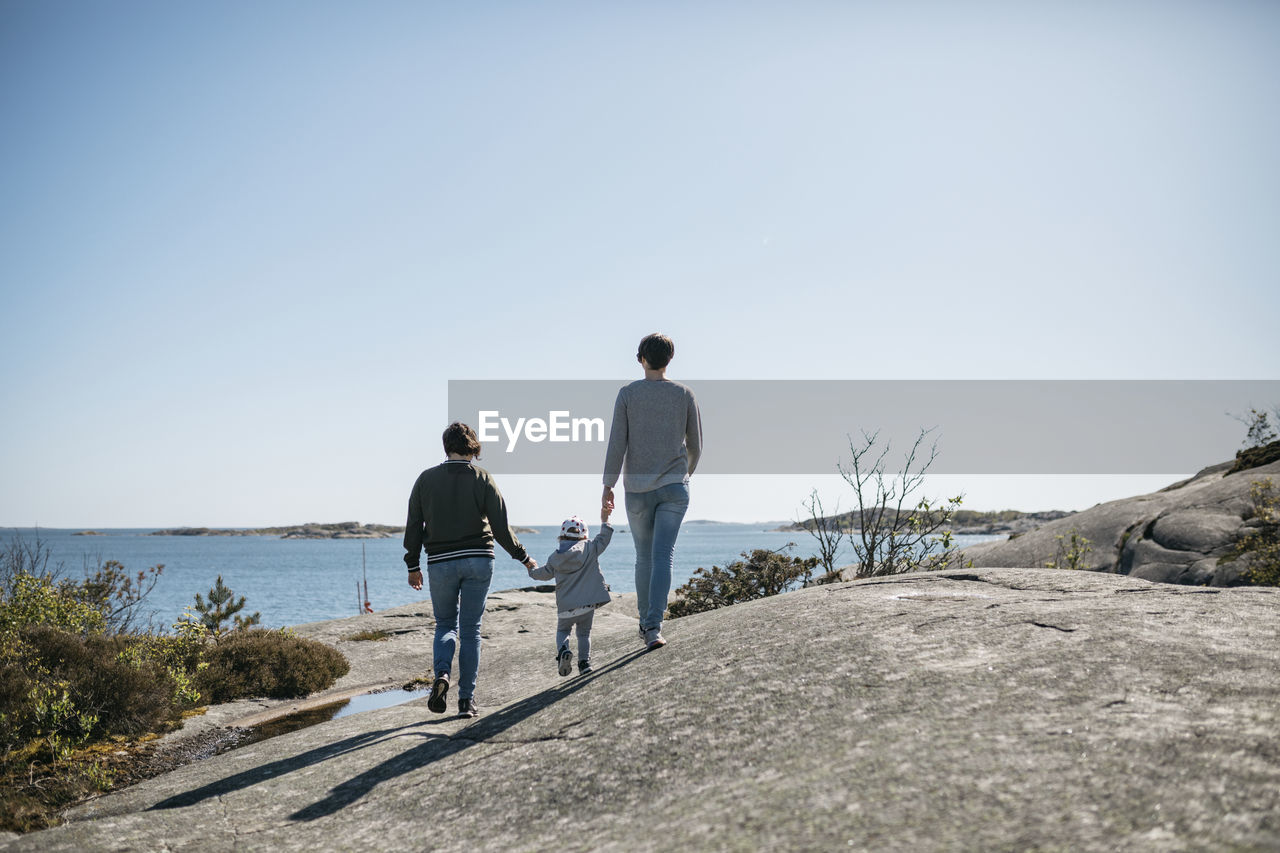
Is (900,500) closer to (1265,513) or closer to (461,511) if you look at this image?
(1265,513)

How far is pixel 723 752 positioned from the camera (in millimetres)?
4215

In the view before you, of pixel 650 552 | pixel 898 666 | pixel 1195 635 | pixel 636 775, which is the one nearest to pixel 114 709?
pixel 650 552

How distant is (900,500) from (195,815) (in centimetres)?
1059

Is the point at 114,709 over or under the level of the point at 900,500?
under

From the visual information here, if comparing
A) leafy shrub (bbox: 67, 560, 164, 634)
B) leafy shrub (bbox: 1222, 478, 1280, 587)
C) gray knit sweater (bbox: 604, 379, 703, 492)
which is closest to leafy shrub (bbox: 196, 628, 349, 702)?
leafy shrub (bbox: 67, 560, 164, 634)

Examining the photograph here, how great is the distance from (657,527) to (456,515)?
176cm

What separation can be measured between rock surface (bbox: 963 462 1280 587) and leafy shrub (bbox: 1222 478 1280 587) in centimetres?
27

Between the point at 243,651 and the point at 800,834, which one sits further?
the point at 243,651

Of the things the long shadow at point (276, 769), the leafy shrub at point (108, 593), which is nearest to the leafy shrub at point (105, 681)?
the long shadow at point (276, 769)

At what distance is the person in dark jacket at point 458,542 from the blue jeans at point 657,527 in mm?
1019

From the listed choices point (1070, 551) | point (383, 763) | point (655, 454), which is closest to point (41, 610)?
point (383, 763)

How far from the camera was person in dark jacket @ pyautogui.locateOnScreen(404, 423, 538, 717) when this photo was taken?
22.3 feet

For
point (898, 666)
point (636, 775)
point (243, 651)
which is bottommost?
point (243, 651)

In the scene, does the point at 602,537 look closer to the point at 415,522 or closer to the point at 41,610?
the point at 415,522
